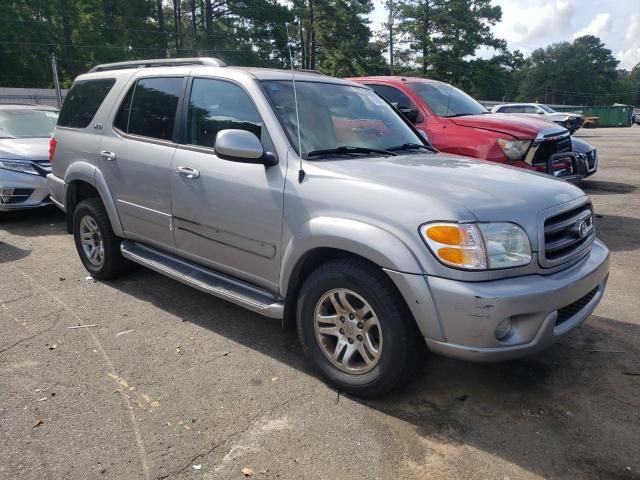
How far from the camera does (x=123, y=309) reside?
444cm

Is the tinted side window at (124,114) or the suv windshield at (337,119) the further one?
the tinted side window at (124,114)

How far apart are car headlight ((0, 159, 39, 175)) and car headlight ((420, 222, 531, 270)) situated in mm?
6513

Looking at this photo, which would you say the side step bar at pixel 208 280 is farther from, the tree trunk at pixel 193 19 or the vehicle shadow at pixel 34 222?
the tree trunk at pixel 193 19

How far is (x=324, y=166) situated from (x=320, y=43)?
43.7 metres

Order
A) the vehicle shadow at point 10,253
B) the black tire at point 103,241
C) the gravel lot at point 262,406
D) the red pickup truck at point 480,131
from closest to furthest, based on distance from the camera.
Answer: the gravel lot at point 262,406 → the black tire at point 103,241 → the vehicle shadow at point 10,253 → the red pickup truck at point 480,131

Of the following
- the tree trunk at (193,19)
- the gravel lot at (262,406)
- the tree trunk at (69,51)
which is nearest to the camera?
the gravel lot at (262,406)

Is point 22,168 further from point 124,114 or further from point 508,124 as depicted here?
point 508,124

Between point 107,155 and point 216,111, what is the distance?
1321 millimetres

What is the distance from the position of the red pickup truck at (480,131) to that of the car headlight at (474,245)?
390 centimetres

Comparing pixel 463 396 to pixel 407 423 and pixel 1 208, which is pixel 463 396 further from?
pixel 1 208

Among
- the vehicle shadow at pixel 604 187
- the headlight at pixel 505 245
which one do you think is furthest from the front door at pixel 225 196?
the vehicle shadow at pixel 604 187

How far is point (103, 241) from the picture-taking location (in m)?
4.86

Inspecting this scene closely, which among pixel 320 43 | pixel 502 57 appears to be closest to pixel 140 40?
pixel 320 43

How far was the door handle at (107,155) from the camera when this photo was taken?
4.50 metres
